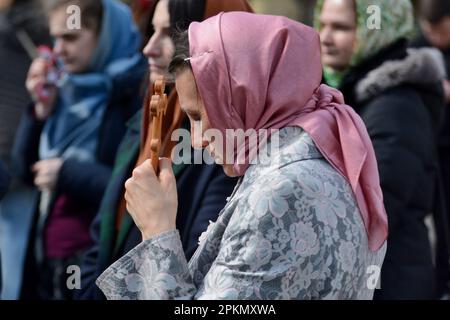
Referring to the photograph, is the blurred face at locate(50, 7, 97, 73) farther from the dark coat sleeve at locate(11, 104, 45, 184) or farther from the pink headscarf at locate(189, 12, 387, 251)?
the pink headscarf at locate(189, 12, 387, 251)

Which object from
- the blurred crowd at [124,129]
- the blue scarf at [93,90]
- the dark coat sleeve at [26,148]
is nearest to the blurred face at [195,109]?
the blurred crowd at [124,129]

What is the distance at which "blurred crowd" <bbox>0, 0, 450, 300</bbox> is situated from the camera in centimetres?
338

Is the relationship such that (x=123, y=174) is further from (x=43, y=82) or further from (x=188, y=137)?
(x=43, y=82)

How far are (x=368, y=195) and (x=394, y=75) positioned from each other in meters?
1.54

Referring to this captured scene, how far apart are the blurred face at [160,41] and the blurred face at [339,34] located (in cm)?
79

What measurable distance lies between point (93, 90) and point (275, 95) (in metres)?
2.37

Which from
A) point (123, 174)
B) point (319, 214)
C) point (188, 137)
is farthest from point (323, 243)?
point (123, 174)

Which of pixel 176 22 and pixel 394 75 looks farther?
pixel 394 75

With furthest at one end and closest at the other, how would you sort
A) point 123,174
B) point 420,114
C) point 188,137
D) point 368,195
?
point 420,114 < point 123,174 < point 188,137 < point 368,195

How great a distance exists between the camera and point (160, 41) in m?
3.37

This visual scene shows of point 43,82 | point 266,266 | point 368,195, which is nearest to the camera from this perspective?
point 266,266

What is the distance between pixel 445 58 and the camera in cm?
591

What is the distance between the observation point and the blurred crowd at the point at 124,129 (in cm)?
338

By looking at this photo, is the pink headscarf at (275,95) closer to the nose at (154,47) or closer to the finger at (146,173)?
the finger at (146,173)
